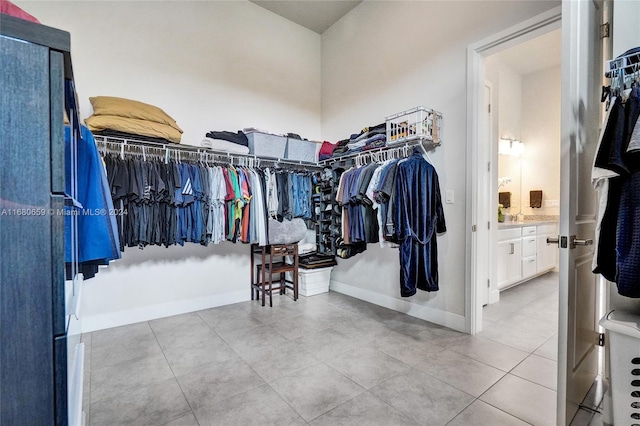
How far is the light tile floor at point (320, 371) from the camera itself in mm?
1576

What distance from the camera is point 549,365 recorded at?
2051mm

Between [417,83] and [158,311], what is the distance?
349 cm

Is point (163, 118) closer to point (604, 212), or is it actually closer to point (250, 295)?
point (250, 295)

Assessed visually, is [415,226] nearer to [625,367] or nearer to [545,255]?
[625,367]

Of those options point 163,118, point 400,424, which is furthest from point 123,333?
point 400,424

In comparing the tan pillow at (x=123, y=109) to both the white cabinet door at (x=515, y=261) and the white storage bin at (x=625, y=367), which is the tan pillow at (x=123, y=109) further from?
the white cabinet door at (x=515, y=261)

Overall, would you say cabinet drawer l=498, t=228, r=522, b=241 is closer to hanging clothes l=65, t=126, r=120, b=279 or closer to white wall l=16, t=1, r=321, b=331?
white wall l=16, t=1, r=321, b=331

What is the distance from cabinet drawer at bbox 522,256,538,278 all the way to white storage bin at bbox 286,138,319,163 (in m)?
3.18

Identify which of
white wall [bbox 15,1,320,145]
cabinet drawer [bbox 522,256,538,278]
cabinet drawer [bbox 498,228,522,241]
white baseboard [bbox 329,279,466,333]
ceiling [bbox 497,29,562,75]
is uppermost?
ceiling [bbox 497,29,562,75]

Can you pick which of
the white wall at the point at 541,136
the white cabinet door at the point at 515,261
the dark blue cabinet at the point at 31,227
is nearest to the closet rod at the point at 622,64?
the dark blue cabinet at the point at 31,227

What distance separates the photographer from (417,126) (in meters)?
2.68

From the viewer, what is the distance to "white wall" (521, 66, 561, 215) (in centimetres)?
487

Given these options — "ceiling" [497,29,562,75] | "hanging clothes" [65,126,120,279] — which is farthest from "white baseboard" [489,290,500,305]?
"hanging clothes" [65,126,120,279]

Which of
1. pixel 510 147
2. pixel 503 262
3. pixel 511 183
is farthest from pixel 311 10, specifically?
pixel 511 183
